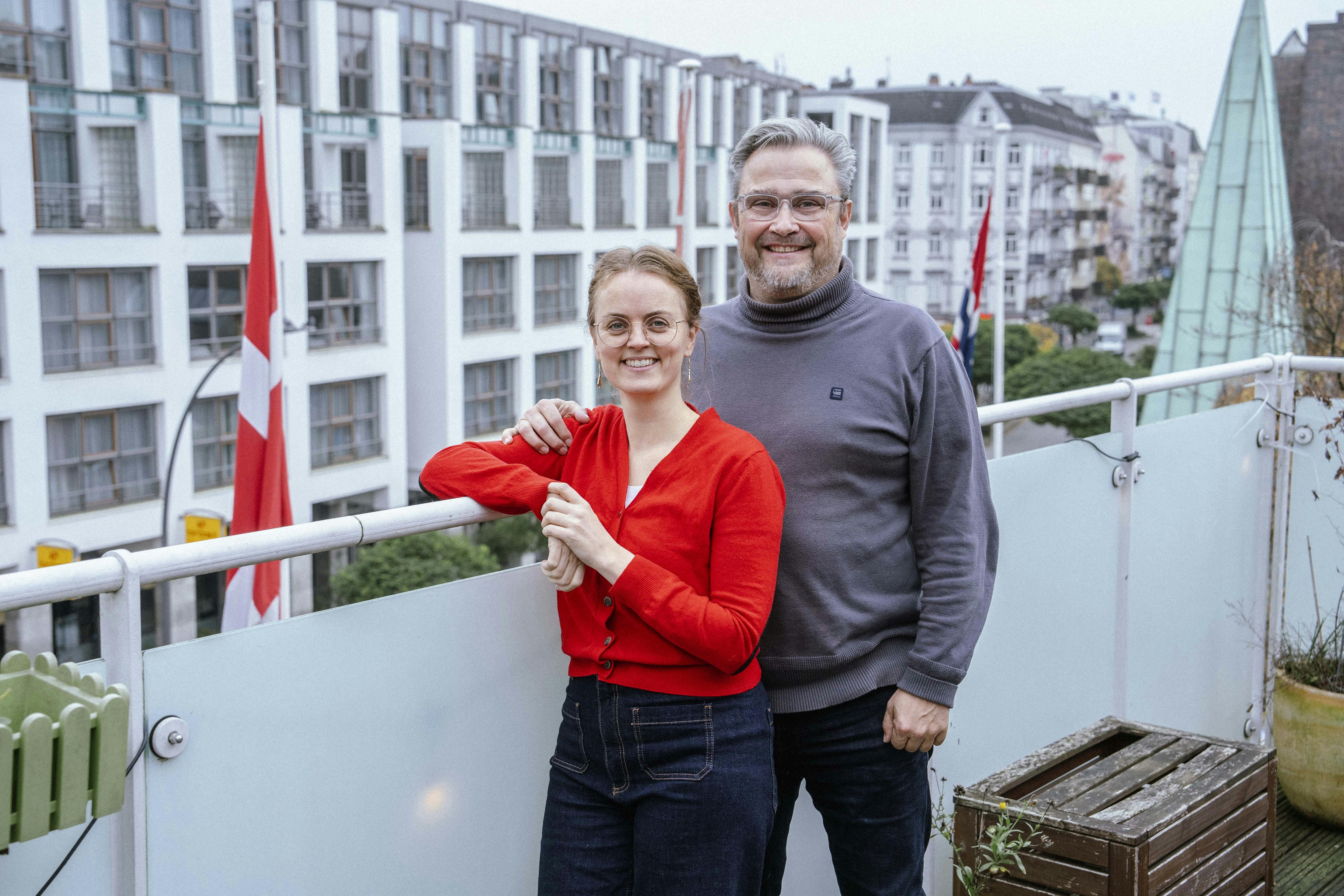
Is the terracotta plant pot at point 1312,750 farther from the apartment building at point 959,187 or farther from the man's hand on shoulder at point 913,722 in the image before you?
the apartment building at point 959,187

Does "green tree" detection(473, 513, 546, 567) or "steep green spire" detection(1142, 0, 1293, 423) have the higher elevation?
"steep green spire" detection(1142, 0, 1293, 423)

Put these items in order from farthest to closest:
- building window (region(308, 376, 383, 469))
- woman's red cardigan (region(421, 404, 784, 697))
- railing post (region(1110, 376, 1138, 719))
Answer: building window (region(308, 376, 383, 469)), railing post (region(1110, 376, 1138, 719)), woman's red cardigan (region(421, 404, 784, 697))

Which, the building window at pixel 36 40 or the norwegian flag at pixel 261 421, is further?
the building window at pixel 36 40

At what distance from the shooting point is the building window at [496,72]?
47.5 metres

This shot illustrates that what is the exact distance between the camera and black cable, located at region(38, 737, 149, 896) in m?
1.73

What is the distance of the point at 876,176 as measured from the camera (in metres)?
65.6

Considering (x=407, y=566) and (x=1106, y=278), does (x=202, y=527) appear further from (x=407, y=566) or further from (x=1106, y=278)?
(x=1106, y=278)

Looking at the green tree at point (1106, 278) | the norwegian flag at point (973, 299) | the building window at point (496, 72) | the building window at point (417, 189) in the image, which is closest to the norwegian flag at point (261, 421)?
the norwegian flag at point (973, 299)

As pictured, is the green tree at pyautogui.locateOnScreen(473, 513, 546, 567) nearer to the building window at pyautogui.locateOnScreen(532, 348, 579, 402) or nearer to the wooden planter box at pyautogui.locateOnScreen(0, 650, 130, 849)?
the building window at pyautogui.locateOnScreen(532, 348, 579, 402)

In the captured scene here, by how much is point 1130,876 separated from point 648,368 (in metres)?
1.55

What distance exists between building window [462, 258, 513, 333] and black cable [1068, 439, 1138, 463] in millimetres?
38958

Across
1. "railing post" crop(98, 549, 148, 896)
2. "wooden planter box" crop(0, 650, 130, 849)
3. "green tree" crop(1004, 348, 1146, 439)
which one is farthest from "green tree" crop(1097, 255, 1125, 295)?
"wooden planter box" crop(0, 650, 130, 849)

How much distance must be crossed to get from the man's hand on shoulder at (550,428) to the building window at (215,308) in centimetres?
3232

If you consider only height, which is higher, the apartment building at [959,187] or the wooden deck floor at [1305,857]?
the apartment building at [959,187]
